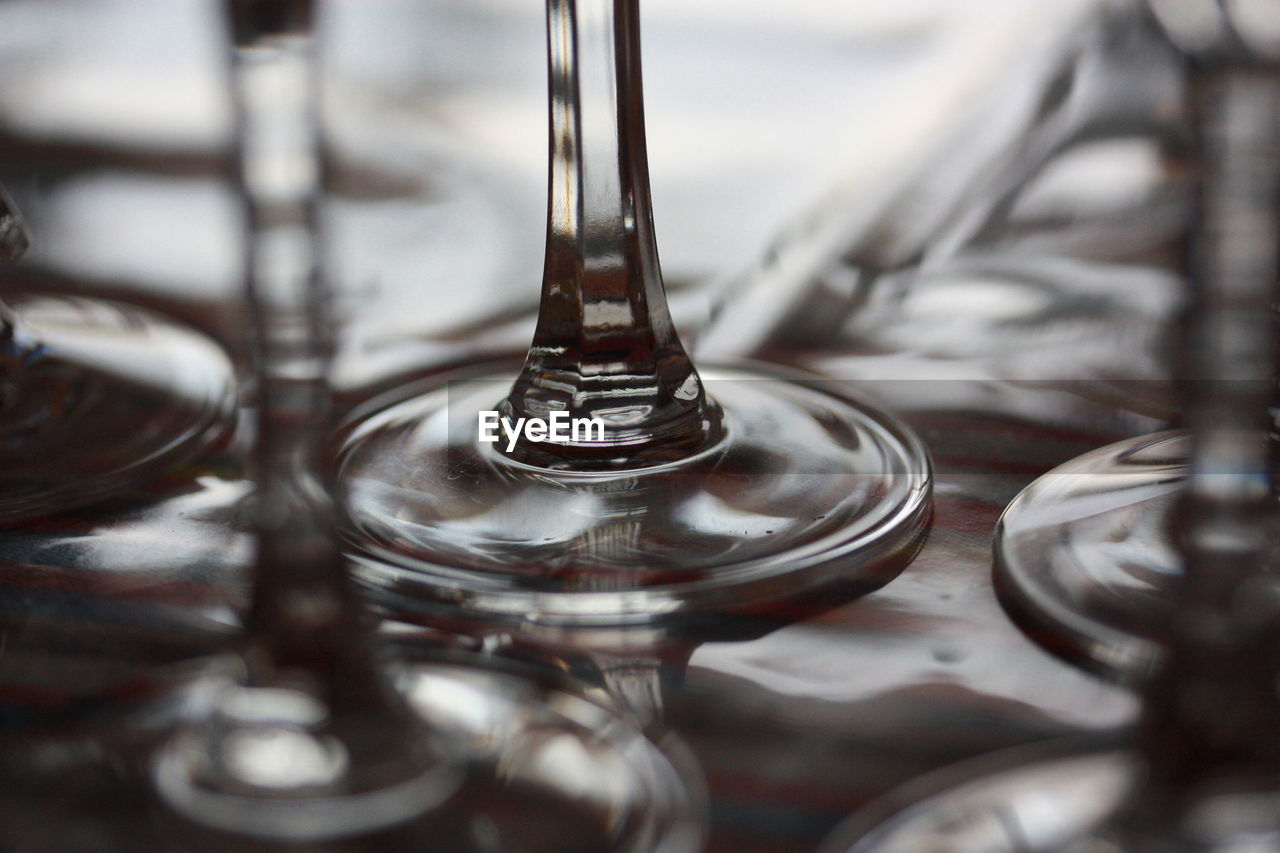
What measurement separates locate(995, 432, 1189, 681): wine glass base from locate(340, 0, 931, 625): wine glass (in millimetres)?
18

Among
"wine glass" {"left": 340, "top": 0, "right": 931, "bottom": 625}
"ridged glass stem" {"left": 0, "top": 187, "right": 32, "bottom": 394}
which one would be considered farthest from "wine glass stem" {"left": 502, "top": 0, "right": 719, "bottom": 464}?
"ridged glass stem" {"left": 0, "top": 187, "right": 32, "bottom": 394}

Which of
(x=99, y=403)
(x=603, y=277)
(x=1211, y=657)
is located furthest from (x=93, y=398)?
(x=1211, y=657)

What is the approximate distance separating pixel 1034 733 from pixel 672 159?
1.09ft

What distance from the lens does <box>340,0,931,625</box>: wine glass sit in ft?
0.66

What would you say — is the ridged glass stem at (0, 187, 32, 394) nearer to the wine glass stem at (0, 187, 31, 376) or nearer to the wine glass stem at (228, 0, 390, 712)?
the wine glass stem at (0, 187, 31, 376)

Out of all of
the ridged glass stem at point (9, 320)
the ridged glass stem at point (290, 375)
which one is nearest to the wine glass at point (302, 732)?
the ridged glass stem at point (290, 375)

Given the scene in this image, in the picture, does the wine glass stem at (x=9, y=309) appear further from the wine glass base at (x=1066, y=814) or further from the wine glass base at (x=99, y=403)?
the wine glass base at (x=1066, y=814)

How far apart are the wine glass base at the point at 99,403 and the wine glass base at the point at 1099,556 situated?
15 cm

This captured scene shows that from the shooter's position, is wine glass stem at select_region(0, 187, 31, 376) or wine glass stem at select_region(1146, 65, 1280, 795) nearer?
wine glass stem at select_region(1146, 65, 1280, 795)

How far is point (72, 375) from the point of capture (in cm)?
29

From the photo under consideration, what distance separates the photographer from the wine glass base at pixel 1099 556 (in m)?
0.18

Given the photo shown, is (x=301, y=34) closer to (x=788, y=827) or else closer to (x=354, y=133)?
(x=788, y=827)

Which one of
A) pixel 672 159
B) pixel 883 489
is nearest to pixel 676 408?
pixel 883 489

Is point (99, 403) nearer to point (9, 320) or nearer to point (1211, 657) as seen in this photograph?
point (9, 320)
